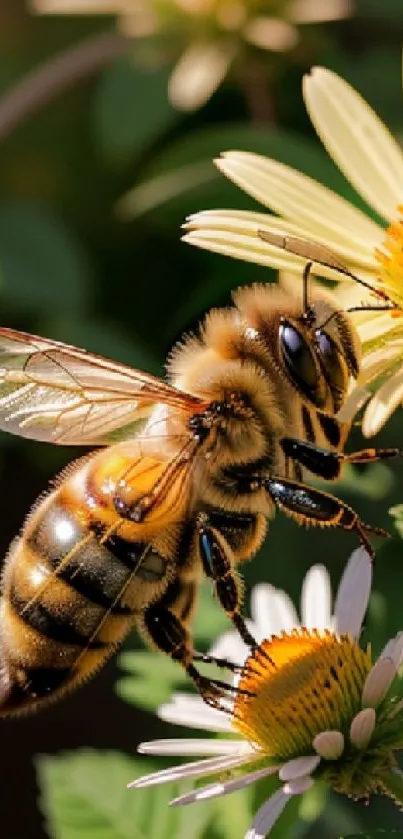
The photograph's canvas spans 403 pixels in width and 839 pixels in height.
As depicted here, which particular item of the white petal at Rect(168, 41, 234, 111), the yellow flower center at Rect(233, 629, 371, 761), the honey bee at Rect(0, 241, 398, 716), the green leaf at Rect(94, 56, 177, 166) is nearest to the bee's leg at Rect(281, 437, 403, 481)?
the honey bee at Rect(0, 241, 398, 716)

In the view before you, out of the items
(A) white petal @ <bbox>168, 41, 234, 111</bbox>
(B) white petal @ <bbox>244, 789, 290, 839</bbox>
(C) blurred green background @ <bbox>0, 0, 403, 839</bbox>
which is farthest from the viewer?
(A) white petal @ <bbox>168, 41, 234, 111</bbox>

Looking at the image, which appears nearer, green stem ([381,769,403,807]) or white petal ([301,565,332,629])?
green stem ([381,769,403,807])

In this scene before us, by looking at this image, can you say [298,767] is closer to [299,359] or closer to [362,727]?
[362,727]

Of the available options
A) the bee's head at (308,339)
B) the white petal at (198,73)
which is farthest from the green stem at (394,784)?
the white petal at (198,73)

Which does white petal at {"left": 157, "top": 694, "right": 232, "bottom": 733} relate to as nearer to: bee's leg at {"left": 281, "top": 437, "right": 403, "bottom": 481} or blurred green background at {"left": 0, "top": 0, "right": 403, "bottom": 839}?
blurred green background at {"left": 0, "top": 0, "right": 403, "bottom": 839}

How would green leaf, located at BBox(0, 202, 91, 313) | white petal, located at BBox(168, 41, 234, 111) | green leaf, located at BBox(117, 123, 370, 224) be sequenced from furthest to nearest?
green leaf, located at BBox(0, 202, 91, 313)
white petal, located at BBox(168, 41, 234, 111)
green leaf, located at BBox(117, 123, 370, 224)

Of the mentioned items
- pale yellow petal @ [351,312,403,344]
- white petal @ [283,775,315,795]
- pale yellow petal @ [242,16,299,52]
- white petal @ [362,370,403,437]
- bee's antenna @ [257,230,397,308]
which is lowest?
white petal @ [283,775,315,795]

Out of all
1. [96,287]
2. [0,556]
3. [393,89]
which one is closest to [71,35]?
[96,287]

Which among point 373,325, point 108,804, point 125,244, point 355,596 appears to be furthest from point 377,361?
point 125,244
